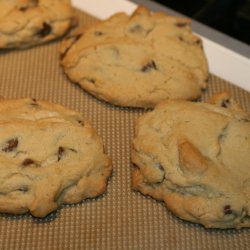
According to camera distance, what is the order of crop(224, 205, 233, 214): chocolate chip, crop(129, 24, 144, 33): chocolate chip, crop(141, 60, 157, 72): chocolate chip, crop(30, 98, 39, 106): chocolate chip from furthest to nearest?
1. crop(129, 24, 144, 33): chocolate chip
2. crop(141, 60, 157, 72): chocolate chip
3. crop(30, 98, 39, 106): chocolate chip
4. crop(224, 205, 233, 214): chocolate chip

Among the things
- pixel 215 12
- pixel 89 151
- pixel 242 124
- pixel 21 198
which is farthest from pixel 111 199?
pixel 215 12

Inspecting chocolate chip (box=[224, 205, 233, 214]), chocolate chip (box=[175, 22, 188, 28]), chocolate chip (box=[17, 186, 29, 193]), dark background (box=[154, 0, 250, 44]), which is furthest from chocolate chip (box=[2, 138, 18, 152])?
dark background (box=[154, 0, 250, 44])

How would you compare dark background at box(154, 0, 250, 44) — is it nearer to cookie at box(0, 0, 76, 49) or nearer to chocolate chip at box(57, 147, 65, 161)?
cookie at box(0, 0, 76, 49)

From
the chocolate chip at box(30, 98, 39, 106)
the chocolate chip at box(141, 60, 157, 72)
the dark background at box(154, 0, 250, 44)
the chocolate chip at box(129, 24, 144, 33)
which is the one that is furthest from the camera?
the dark background at box(154, 0, 250, 44)

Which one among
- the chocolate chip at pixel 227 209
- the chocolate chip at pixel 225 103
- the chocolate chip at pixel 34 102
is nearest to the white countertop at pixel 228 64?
the chocolate chip at pixel 225 103

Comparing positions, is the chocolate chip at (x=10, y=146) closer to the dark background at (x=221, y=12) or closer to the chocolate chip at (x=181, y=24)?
the chocolate chip at (x=181, y=24)

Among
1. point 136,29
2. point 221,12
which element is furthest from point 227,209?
point 221,12

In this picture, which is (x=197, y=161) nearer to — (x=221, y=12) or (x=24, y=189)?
(x=24, y=189)
